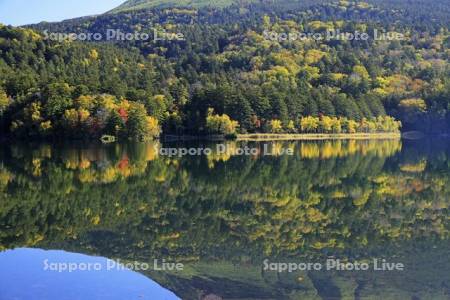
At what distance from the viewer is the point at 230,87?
11256cm

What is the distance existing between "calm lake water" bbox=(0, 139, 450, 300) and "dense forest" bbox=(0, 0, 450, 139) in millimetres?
54934

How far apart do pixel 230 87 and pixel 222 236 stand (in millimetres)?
91680

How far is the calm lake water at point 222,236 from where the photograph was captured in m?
16.0

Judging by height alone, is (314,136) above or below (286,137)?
below

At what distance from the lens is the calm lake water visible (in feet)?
52.3

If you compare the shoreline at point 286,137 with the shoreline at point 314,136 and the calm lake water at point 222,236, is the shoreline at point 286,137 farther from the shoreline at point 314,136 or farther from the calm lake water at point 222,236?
the calm lake water at point 222,236

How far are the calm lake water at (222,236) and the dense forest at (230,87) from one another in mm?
54934

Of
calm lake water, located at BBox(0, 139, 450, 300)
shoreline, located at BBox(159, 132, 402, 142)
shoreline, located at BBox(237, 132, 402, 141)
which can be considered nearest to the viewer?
calm lake water, located at BBox(0, 139, 450, 300)

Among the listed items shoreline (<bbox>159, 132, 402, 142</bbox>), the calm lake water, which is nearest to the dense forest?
shoreline (<bbox>159, 132, 402, 142</bbox>)

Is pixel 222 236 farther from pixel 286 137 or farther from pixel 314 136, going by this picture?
pixel 314 136

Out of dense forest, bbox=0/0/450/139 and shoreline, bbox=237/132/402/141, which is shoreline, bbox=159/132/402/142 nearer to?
shoreline, bbox=237/132/402/141

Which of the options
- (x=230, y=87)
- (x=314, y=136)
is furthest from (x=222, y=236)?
(x=230, y=87)

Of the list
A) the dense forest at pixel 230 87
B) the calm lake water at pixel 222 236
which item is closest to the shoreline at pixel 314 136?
the dense forest at pixel 230 87

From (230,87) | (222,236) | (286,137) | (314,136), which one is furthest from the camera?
(230,87)
